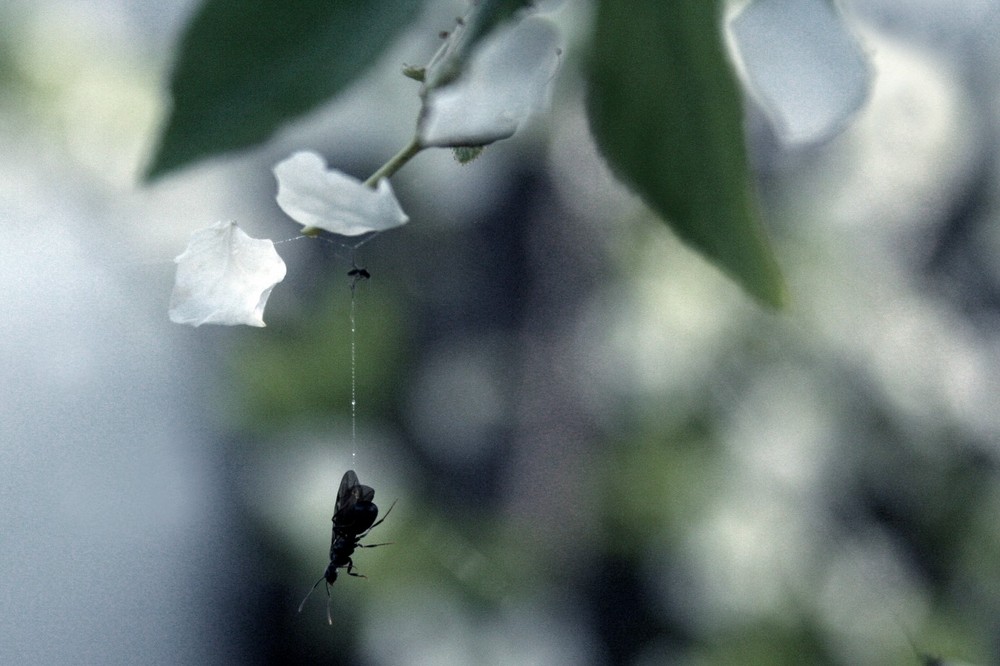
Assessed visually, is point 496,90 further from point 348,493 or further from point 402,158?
point 348,493

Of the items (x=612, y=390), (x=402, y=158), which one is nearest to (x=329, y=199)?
(x=402, y=158)

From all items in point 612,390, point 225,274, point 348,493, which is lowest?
point 612,390

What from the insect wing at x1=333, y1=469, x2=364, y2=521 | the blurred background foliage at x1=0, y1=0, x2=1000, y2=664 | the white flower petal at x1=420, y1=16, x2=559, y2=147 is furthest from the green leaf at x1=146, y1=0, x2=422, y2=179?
the blurred background foliage at x1=0, y1=0, x2=1000, y2=664

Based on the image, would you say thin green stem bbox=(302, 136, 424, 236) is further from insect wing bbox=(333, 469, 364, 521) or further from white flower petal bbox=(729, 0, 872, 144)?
insect wing bbox=(333, 469, 364, 521)

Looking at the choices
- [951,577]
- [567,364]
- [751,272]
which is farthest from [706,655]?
[751,272]

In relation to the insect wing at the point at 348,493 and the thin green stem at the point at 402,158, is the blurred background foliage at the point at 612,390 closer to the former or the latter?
the insect wing at the point at 348,493
